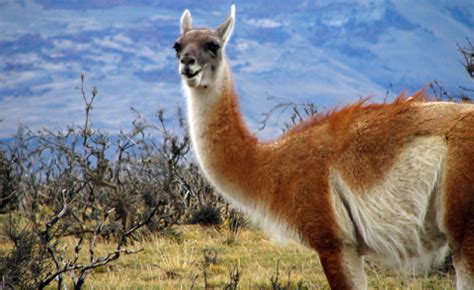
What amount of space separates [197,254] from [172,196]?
9.74ft

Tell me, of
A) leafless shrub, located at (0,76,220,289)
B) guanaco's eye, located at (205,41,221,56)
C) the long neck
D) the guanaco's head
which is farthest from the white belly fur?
leafless shrub, located at (0,76,220,289)

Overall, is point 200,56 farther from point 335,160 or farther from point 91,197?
point 91,197

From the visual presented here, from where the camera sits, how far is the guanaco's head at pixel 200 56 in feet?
19.5

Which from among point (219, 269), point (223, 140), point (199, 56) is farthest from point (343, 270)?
point (219, 269)

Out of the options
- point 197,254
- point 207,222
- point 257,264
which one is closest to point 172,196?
point 207,222

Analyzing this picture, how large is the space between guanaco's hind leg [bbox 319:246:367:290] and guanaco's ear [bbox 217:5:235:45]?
224cm

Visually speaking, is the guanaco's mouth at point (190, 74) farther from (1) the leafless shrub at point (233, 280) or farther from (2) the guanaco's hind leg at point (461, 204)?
(2) the guanaco's hind leg at point (461, 204)

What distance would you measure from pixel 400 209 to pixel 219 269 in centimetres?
345

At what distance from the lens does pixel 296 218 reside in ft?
17.5

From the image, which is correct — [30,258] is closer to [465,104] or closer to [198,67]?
[198,67]

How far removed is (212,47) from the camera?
6191 millimetres

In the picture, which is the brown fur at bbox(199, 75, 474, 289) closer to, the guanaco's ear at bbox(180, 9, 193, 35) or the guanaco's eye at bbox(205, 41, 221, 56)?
the guanaco's eye at bbox(205, 41, 221, 56)

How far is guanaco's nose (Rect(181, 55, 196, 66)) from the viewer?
5.89 m

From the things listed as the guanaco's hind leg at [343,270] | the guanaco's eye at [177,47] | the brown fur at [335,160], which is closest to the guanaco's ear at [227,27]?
the guanaco's eye at [177,47]
